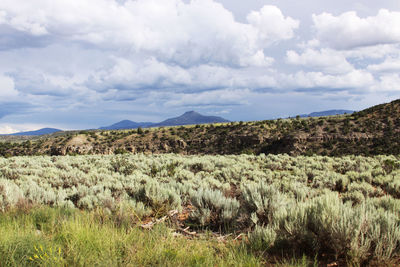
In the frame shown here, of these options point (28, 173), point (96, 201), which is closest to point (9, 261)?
point (96, 201)

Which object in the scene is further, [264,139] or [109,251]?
[264,139]

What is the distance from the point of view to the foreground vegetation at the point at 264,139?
4844cm

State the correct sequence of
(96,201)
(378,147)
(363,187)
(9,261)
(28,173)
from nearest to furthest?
1. (9,261)
2. (96,201)
3. (363,187)
4. (28,173)
5. (378,147)

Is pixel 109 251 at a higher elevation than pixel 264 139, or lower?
higher

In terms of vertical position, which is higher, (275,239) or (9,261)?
(9,261)

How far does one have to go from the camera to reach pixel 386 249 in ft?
10.6

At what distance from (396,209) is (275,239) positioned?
279cm

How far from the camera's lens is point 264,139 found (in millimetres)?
58312

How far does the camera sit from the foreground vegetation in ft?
159

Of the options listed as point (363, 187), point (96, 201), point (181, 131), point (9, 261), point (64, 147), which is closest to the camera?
point (9, 261)

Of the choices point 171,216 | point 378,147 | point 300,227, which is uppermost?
point 300,227

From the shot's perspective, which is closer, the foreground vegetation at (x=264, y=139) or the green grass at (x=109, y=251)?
the green grass at (x=109, y=251)

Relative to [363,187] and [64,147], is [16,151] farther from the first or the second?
[363,187]

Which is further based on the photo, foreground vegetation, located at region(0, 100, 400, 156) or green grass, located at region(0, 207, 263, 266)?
foreground vegetation, located at region(0, 100, 400, 156)
